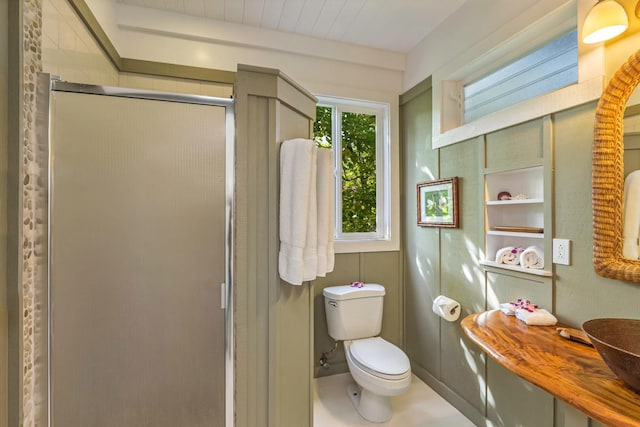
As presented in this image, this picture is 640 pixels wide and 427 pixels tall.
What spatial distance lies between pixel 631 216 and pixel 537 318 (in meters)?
0.54

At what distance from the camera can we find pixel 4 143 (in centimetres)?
94

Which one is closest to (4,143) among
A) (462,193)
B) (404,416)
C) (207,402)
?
(207,402)

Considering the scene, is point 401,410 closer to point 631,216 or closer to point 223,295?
point 223,295

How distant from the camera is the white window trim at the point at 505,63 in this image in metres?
1.36

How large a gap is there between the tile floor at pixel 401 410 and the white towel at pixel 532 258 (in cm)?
109

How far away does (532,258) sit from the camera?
160 centimetres

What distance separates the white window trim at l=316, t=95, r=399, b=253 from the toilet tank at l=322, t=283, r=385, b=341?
0.37 meters

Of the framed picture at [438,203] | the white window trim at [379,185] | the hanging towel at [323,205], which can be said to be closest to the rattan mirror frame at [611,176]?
the framed picture at [438,203]

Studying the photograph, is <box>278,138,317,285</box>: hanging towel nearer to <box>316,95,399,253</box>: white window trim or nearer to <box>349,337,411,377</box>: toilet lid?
<box>349,337,411,377</box>: toilet lid

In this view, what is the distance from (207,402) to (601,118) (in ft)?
6.51

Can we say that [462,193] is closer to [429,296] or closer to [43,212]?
[429,296]

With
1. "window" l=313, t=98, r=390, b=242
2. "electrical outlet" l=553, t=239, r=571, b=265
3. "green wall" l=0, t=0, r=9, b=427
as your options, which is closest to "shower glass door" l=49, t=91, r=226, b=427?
"green wall" l=0, t=0, r=9, b=427

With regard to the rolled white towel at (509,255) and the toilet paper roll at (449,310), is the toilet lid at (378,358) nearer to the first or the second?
the toilet paper roll at (449,310)

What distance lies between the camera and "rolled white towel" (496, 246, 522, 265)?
5.59 feet
